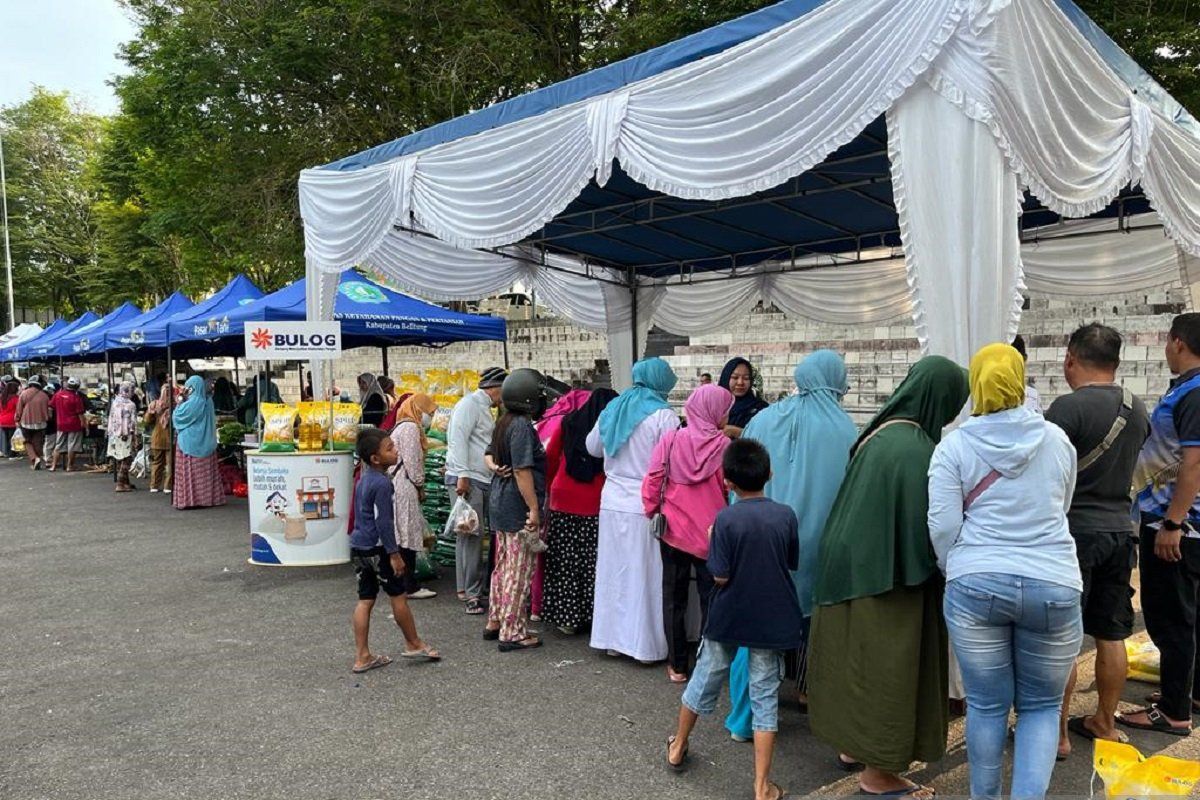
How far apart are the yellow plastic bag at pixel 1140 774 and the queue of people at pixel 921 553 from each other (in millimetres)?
359

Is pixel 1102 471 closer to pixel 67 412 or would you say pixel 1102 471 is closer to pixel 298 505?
pixel 298 505

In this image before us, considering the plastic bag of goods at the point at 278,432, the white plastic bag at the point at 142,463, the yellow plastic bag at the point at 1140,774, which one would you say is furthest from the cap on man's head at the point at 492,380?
A: the white plastic bag at the point at 142,463

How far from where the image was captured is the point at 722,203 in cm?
707

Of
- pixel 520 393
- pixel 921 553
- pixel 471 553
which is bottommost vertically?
pixel 471 553

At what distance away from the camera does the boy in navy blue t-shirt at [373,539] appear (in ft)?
15.3

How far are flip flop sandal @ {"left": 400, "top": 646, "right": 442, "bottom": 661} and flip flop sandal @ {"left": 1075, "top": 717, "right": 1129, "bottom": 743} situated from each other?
136 inches

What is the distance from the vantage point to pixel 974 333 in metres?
3.58

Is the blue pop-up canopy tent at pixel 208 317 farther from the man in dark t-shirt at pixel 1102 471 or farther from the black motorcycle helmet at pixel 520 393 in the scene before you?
the man in dark t-shirt at pixel 1102 471

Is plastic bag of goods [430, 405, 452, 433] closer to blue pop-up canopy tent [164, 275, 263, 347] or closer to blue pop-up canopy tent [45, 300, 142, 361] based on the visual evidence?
blue pop-up canopy tent [164, 275, 263, 347]

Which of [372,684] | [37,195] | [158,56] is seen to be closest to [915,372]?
[372,684]

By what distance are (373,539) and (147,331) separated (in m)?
9.09

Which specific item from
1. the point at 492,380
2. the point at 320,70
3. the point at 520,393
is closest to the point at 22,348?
the point at 320,70

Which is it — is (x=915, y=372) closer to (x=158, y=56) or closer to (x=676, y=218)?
(x=676, y=218)

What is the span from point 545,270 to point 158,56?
11.7m
